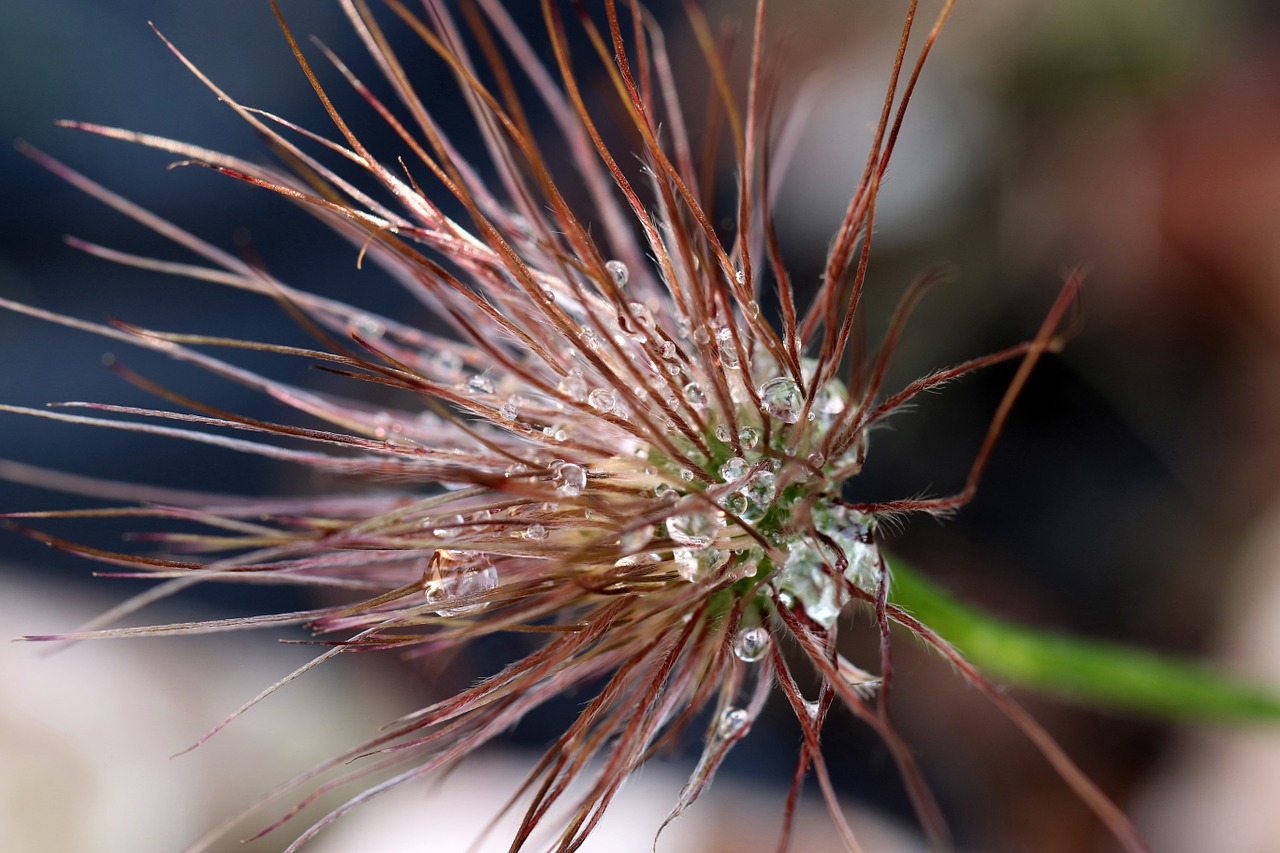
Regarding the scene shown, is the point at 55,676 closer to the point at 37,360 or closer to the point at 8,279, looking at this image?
the point at 37,360

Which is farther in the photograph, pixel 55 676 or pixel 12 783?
pixel 55 676

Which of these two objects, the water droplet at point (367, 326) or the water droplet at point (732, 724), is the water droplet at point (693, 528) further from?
the water droplet at point (367, 326)

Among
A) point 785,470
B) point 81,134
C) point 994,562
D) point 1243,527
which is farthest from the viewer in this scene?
point 81,134

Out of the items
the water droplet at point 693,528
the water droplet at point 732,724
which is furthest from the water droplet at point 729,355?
the water droplet at point 732,724

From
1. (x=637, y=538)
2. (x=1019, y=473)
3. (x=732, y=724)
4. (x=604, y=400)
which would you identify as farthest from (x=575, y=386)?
(x=1019, y=473)

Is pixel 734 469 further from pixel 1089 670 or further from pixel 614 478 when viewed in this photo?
pixel 1089 670

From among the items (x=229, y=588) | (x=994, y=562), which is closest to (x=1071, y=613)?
(x=994, y=562)
